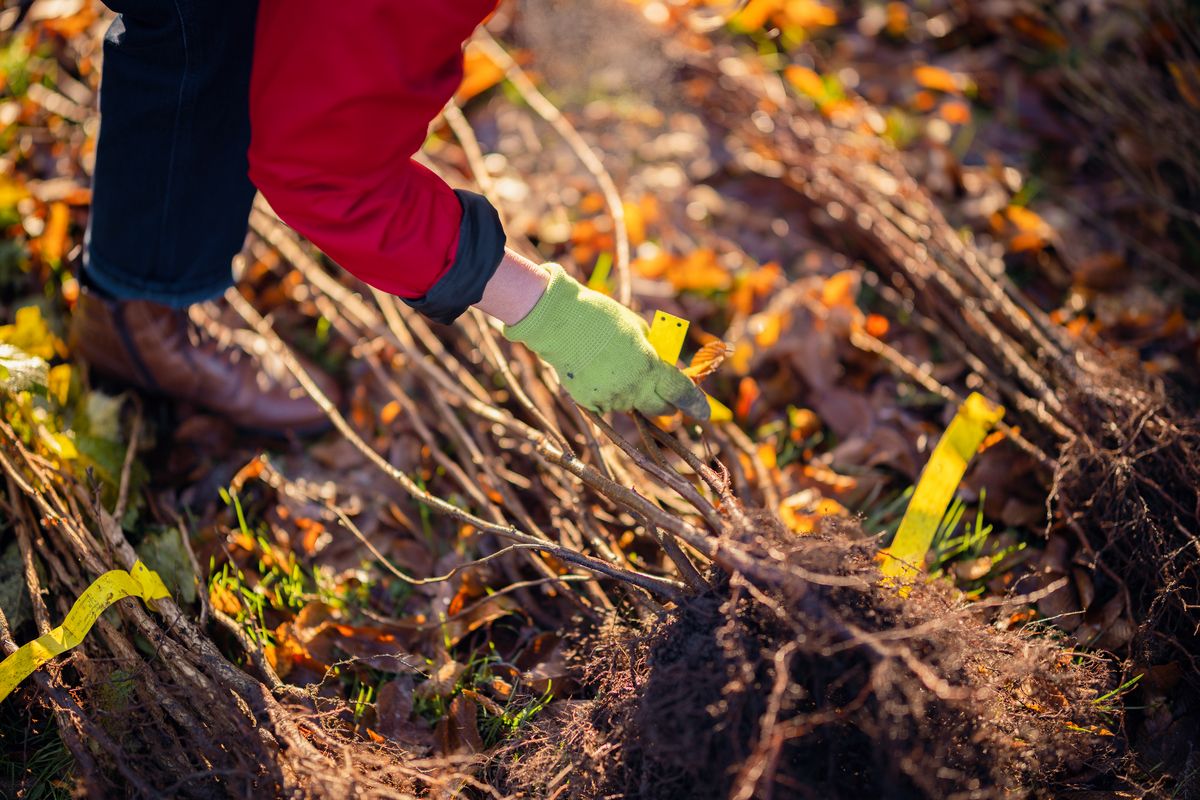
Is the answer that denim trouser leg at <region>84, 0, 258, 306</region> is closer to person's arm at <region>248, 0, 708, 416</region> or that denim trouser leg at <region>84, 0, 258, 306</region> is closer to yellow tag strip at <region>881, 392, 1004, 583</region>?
person's arm at <region>248, 0, 708, 416</region>

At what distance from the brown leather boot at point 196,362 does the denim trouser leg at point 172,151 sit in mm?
136

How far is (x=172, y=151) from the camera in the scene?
6.01ft

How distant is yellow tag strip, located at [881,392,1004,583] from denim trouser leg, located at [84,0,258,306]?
6.00 feet

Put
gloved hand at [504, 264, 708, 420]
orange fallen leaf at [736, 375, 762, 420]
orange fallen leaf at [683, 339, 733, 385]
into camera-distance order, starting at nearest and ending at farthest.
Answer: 1. gloved hand at [504, 264, 708, 420]
2. orange fallen leaf at [683, 339, 733, 385]
3. orange fallen leaf at [736, 375, 762, 420]

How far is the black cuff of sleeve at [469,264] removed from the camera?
61.1 inches

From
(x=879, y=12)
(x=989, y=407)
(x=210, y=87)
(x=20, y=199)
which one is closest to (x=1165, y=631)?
(x=989, y=407)

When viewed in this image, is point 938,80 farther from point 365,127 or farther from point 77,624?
point 77,624

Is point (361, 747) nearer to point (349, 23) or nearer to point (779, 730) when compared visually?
point (779, 730)

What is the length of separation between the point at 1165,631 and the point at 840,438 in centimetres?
94

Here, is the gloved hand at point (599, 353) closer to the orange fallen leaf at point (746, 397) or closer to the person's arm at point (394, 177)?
the person's arm at point (394, 177)

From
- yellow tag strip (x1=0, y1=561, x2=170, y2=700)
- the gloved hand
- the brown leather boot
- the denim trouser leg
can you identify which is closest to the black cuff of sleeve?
the gloved hand

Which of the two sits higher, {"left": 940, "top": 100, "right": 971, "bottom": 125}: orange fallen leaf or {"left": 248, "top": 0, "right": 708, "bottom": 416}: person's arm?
{"left": 248, "top": 0, "right": 708, "bottom": 416}: person's arm

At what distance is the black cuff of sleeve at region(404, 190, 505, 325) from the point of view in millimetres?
1552

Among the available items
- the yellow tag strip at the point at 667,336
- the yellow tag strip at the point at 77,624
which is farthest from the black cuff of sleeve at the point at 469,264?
the yellow tag strip at the point at 77,624
